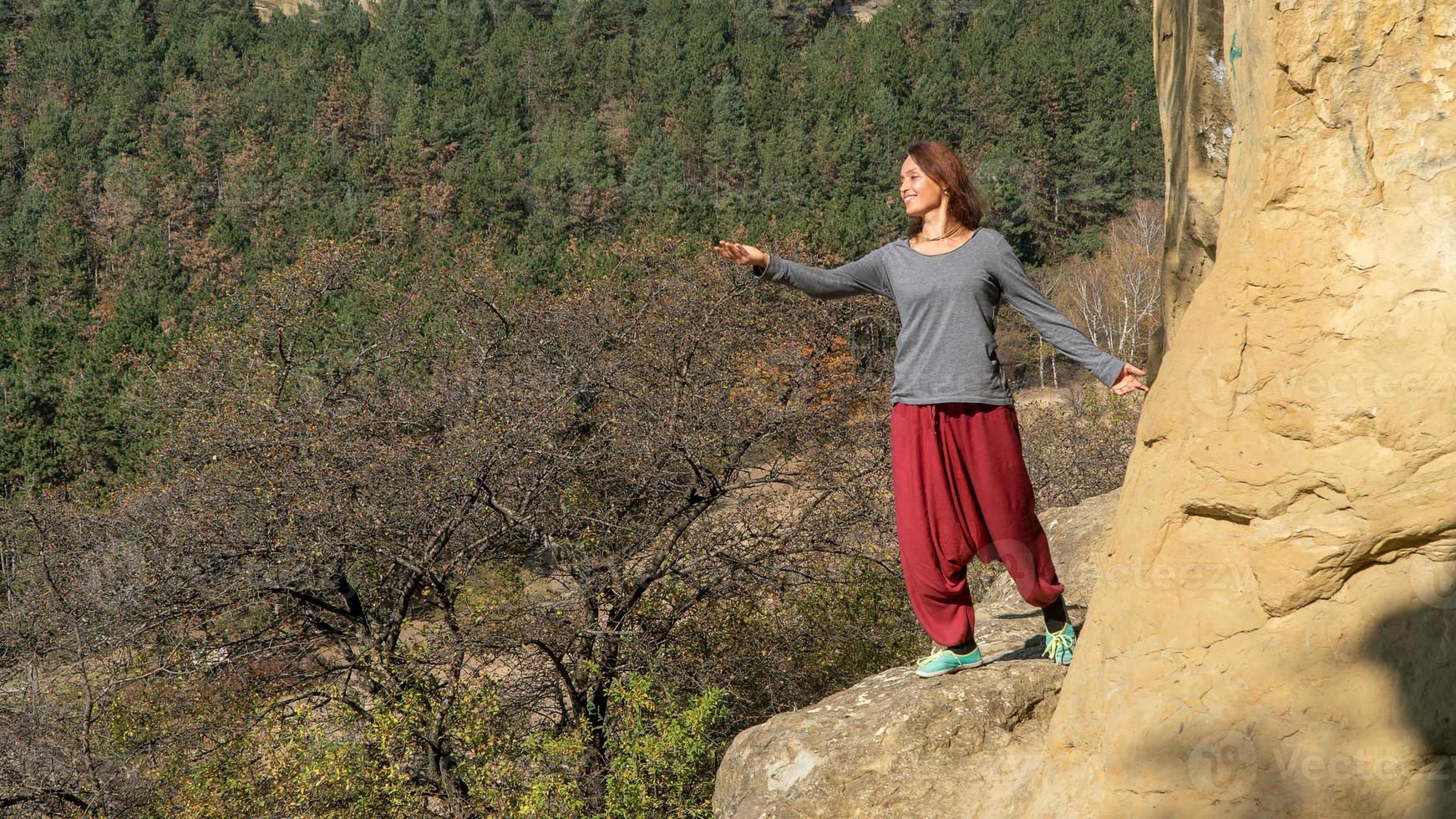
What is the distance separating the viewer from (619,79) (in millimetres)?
57312

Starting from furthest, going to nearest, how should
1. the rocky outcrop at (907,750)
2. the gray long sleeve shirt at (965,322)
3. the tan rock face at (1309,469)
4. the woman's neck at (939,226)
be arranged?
the woman's neck at (939,226), the gray long sleeve shirt at (965,322), the rocky outcrop at (907,750), the tan rock face at (1309,469)

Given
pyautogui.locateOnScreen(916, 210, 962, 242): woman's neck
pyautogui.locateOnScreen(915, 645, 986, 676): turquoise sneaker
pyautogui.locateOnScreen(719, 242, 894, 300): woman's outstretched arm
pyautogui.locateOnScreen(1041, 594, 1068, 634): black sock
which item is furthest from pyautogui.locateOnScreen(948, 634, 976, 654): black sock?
pyautogui.locateOnScreen(916, 210, 962, 242): woman's neck

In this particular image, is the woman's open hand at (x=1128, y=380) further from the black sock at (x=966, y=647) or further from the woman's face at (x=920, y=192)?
the black sock at (x=966, y=647)

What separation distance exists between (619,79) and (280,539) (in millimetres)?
50887

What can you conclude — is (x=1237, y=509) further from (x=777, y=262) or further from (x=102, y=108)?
(x=102, y=108)

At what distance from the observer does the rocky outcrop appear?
3092 mm

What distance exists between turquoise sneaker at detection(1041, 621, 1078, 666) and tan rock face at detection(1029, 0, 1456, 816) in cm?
80

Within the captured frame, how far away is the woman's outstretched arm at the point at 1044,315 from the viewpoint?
3174 mm

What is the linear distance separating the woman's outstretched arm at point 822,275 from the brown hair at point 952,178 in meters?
0.19

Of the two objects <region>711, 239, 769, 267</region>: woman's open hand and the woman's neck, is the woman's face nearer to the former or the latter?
the woman's neck

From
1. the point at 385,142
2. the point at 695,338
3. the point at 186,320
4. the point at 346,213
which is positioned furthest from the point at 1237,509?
the point at 385,142

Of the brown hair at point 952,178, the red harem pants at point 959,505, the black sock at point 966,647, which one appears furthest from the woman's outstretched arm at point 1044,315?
the black sock at point 966,647

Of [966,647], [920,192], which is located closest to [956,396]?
[920,192]

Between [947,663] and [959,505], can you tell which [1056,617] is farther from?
[959,505]
